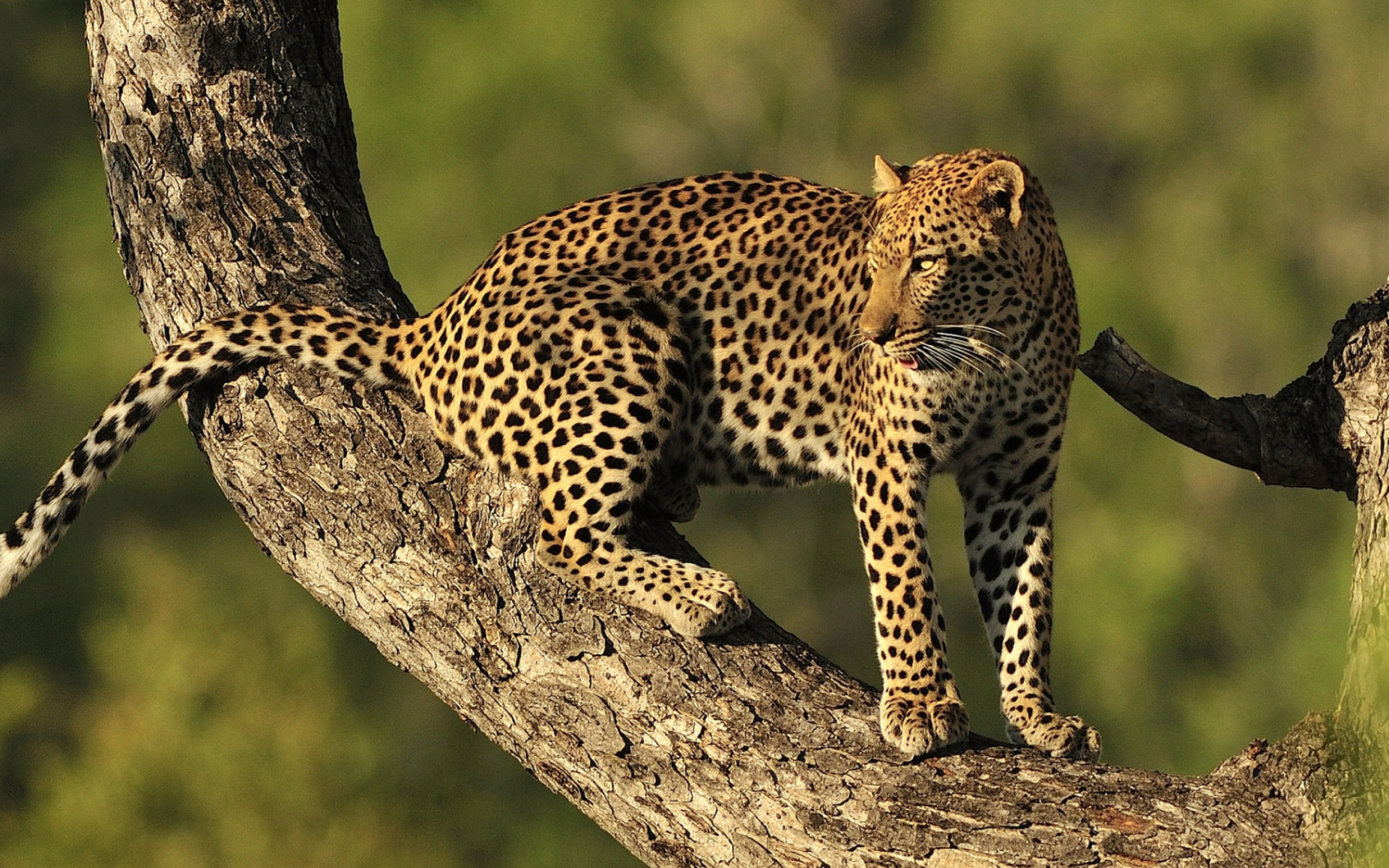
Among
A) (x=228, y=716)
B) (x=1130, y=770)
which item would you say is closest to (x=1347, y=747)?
(x=1130, y=770)

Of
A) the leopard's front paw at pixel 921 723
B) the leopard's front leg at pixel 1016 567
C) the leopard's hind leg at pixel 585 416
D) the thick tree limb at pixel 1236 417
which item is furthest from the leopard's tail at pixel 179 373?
the thick tree limb at pixel 1236 417

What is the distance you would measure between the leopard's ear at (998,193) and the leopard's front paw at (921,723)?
1.70m

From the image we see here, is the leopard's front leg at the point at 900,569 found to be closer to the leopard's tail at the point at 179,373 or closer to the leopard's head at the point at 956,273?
the leopard's head at the point at 956,273

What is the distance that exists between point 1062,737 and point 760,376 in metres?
1.75

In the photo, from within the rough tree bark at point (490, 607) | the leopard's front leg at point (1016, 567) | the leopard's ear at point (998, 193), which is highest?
the leopard's ear at point (998, 193)

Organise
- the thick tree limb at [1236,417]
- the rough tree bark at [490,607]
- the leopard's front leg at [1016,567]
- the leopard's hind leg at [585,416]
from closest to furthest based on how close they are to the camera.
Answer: the rough tree bark at [490,607], the thick tree limb at [1236,417], the leopard's hind leg at [585,416], the leopard's front leg at [1016,567]

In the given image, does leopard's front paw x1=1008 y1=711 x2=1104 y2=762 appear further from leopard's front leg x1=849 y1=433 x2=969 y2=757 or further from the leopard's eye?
the leopard's eye

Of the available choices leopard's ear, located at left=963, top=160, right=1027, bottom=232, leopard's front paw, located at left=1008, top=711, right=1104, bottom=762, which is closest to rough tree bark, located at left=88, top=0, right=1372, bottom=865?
leopard's front paw, located at left=1008, top=711, right=1104, bottom=762

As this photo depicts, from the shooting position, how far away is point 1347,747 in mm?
5336

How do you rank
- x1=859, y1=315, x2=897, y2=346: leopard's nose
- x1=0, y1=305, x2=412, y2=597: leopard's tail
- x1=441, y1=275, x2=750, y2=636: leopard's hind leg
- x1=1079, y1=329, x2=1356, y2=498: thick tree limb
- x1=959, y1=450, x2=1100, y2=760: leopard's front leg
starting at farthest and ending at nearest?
x1=959, y1=450, x2=1100, y2=760: leopard's front leg < x1=441, y1=275, x2=750, y2=636: leopard's hind leg < x1=859, y1=315, x2=897, y2=346: leopard's nose < x1=0, y1=305, x2=412, y2=597: leopard's tail < x1=1079, y1=329, x2=1356, y2=498: thick tree limb

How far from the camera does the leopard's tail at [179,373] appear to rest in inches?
260

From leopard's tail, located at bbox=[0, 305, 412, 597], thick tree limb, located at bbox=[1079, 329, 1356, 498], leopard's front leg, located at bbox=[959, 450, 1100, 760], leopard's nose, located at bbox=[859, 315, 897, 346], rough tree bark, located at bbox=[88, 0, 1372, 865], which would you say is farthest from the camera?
leopard's front leg, located at bbox=[959, 450, 1100, 760]

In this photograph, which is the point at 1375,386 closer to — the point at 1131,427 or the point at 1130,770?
the point at 1130,770

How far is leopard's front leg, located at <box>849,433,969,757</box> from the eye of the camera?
6.79m
